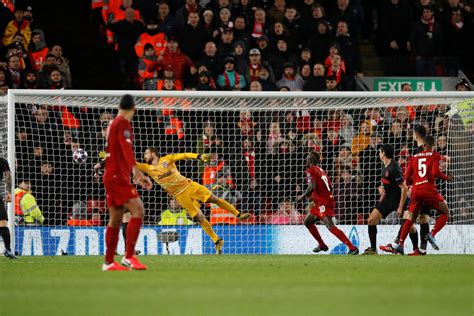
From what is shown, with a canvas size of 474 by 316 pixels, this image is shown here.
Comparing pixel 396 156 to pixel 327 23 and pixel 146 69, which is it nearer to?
Answer: pixel 327 23

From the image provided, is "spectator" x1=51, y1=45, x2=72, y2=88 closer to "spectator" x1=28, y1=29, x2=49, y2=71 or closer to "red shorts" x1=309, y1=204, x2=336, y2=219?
"spectator" x1=28, y1=29, x2=49, y2=71

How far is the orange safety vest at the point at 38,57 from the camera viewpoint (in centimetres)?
1942

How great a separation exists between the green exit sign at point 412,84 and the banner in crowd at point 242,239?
4342 millimetres

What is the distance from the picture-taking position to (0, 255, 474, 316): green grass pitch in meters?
7.52

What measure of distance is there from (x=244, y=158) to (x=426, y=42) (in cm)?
573

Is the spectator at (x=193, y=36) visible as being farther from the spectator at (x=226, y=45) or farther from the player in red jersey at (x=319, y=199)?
the player in red jersey at (x=319, y=199)

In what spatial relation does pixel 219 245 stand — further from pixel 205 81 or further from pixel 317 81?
pixel 317 81

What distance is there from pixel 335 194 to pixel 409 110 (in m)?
2.06

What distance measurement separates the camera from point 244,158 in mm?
18312

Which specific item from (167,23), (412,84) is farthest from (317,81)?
(167,23)

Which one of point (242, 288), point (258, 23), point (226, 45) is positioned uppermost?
point (258, 23)

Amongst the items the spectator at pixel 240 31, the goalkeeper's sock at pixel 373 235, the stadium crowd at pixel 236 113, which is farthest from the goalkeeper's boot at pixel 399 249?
the spectator at pixel 240 31

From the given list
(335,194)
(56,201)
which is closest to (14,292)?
(56,201)

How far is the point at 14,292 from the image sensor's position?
28.9ft
